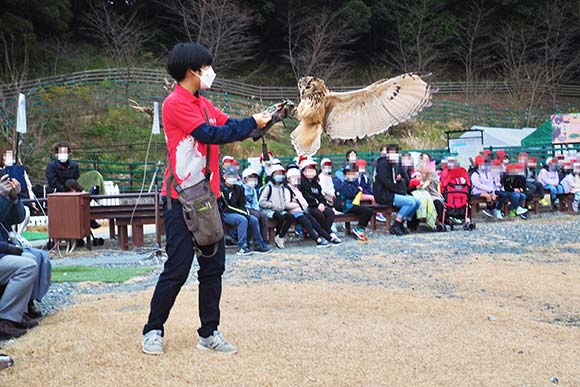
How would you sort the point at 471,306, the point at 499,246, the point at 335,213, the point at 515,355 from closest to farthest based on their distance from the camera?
the point at 515,355, the point at 471,306, the point at 499,246, the point at 335,213

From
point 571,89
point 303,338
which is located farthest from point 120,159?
point 571,89

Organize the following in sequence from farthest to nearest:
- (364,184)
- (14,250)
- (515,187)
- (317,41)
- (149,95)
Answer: (317,41), (149,95), (515,187), (364,184), (14,250)

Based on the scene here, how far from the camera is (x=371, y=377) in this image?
3.35 metres

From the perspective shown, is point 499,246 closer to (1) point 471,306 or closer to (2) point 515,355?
(1) point 471,306

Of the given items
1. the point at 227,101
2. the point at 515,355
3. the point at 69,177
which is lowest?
the point at 515,355

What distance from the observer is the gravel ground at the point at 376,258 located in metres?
6.14

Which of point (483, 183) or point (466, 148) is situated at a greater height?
point (466, 148)

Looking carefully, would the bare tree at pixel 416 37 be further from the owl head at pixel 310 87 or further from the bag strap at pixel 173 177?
the bag strap at pixel 173 177

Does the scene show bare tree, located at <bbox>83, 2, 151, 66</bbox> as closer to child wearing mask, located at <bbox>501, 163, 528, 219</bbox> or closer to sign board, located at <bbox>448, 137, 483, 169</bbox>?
sign board, located at <bbox>448, 137, 483, 169</bbox>

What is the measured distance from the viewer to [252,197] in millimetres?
9305

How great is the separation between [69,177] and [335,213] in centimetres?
415

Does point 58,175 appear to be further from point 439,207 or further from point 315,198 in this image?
point 439,207

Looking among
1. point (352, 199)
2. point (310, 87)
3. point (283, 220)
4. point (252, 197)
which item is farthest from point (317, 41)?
point (310, 87)

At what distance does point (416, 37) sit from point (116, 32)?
15546 mm
